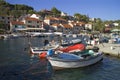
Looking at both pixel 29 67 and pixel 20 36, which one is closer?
pixel 29 67

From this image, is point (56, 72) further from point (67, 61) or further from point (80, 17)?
point (80, 17)

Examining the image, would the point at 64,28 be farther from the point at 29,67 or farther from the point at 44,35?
the point at 29,67

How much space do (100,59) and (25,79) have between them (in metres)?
12.5

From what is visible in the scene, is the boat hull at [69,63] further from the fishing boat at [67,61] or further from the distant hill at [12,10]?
the distant hill at [12,10]

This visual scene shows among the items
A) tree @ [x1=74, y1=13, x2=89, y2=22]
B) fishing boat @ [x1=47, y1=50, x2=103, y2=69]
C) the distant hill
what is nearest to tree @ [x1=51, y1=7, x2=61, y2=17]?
tree @ [x1=74, y1=13, x2=89, y2=22]

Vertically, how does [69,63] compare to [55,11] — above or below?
below

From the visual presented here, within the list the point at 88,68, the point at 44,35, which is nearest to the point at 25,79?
the point at 88,68

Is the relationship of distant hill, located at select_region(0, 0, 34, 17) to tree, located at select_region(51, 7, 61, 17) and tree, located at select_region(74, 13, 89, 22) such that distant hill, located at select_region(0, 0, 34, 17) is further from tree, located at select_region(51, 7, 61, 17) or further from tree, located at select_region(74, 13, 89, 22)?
tree, located at select_region(74, 13, 89, 22)

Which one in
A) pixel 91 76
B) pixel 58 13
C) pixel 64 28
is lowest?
pixel 91 76

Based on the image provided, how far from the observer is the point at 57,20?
116 metres

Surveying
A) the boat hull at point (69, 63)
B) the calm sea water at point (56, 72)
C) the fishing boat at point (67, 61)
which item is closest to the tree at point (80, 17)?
the calm sea water at point (56, 72)

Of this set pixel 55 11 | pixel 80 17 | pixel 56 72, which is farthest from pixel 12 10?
pixel 56 72

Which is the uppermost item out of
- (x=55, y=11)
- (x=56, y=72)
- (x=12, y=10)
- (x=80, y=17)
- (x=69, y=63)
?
(x=55, y=11)

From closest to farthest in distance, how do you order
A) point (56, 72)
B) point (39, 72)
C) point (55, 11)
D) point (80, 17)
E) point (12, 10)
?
point (39, 72)
point (56, 72)
point (12, 10)
point (55, 11)
point (80, 17)
